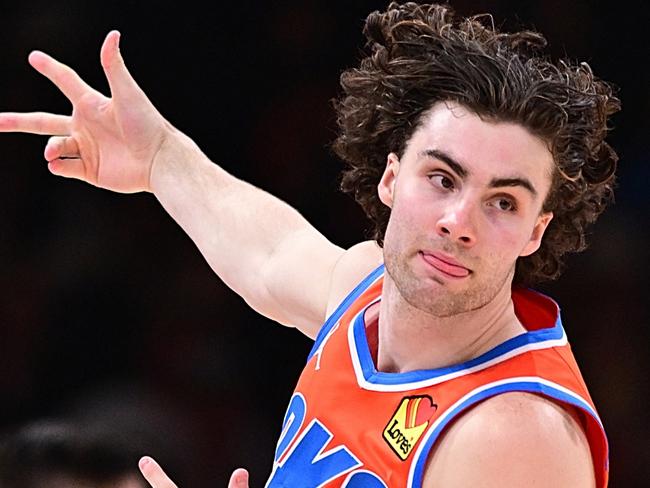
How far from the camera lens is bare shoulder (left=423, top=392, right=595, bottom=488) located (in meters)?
2.33


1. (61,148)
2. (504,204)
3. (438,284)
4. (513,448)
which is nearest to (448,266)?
(438,284)

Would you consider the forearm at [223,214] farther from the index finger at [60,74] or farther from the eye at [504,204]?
the eye at [504,204]

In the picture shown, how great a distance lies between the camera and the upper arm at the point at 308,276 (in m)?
3.16

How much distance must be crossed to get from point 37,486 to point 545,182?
2.48 m

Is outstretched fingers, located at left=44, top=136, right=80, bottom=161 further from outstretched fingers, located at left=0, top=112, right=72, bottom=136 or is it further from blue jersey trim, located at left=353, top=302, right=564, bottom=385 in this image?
blue jersey trim, located at left=353, top=302, right=564, bottom=385

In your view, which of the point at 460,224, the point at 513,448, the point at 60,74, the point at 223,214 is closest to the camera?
the point at 513,448

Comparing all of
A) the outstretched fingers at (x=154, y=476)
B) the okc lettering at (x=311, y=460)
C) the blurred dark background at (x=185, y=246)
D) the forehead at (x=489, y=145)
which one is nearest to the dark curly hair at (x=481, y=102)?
the forehead at (x=489, y=145)

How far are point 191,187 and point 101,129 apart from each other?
301mm

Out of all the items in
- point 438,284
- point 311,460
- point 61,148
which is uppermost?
point 61,148

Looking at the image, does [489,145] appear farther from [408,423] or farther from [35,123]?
[35,123]

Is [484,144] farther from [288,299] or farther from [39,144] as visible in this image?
[39,144]

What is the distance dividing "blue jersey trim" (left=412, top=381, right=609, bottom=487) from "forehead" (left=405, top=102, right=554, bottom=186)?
433 mm

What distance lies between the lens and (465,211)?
2.47 metres

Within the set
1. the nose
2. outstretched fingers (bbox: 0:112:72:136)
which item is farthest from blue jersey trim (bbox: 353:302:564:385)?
outstretched fingers (bbox: 0:112:72:136)
